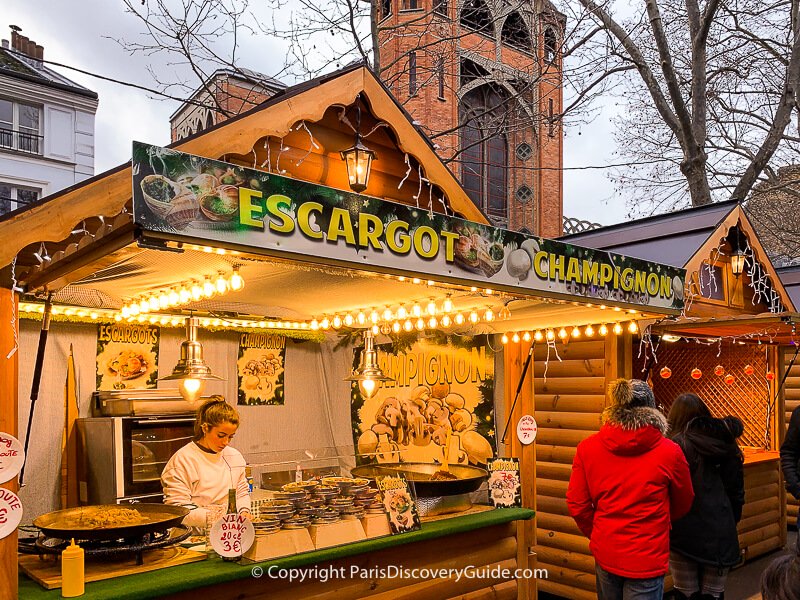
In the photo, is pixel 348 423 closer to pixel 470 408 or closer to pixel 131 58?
pixel 470 408

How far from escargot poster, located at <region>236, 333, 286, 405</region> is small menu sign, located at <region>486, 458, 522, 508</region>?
3051 mm

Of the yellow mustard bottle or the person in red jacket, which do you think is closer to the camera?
the yellow mustard bottle

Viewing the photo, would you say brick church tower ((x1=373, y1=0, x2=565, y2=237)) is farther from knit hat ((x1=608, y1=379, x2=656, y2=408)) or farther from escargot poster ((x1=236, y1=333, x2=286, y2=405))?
knit hat ((x1=608, y1=379, x2=656, y2=408))

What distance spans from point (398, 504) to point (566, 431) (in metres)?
3.17

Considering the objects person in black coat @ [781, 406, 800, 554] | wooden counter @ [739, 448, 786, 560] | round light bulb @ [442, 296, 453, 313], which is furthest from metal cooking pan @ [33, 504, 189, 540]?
wooden counter @ [739, 448, 786, 560]

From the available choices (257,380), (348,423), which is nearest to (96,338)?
(257,380)

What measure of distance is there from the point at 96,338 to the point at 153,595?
137 inches

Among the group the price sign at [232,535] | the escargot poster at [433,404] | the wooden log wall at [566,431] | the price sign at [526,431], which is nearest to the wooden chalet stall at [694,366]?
the wooden log wall at [566,431]

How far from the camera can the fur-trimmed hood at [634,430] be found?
3.89 m

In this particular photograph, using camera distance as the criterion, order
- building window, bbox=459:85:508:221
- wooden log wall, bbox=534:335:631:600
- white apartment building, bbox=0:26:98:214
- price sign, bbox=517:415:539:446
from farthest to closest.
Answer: building window, bbox=459:85:508:221
white apartment building, bbox=0:26:98:214
wooden log wall, bbox=534:335:631:600
price sign, bbox=517:415:539:446

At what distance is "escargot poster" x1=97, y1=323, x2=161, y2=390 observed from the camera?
243 inches

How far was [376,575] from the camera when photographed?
13.5 feet

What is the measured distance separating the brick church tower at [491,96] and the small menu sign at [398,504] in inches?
373

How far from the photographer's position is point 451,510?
4824 mm
